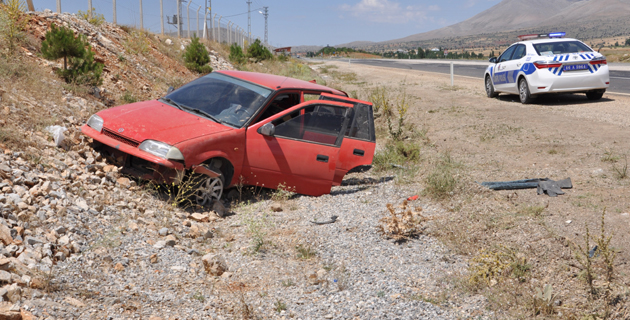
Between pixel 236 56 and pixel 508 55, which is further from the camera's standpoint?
pixel 236 56

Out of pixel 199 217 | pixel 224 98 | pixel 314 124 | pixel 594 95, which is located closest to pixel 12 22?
pixel 224 98

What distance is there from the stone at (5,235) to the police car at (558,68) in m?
12.7

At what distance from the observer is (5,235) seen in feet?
13.6

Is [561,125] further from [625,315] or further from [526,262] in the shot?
[625,315]

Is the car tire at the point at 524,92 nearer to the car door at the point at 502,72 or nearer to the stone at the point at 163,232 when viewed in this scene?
the car door at the point at 502,72

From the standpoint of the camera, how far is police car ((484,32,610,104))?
513 inches

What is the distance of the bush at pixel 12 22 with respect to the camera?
9.55m

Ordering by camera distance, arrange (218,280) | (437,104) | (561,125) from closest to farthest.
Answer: (218,280)
(561,125)
(437,104)

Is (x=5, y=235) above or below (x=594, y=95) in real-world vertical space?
below

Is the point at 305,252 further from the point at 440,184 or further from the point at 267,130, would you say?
the point at 440,184

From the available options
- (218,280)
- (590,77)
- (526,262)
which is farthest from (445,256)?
(590,77)

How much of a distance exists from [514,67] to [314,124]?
9.65m

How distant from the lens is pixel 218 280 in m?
4.60

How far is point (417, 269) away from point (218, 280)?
1.88 meters
